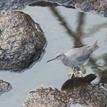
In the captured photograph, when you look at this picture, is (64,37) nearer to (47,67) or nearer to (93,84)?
(47,67)

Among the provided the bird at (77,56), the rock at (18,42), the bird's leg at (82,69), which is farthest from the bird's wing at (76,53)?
the rock at (18,42)

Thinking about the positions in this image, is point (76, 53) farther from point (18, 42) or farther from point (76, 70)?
point (18, 42)

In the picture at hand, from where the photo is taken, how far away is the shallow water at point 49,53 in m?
6.34

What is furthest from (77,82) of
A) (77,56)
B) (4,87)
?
(4,87)

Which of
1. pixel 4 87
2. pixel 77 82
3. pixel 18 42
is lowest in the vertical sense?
pixel 77 82

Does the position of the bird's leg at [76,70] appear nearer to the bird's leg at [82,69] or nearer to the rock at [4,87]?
the bird's leg at [82,69]

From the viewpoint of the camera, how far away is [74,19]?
7730 millimetres

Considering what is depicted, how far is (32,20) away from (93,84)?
178cm

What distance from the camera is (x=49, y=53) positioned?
23.1 ft

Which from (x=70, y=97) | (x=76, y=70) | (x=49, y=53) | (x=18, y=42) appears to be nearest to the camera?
(x=70, y=97)

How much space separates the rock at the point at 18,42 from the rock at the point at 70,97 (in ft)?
2.43

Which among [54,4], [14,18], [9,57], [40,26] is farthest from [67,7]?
[9,57]

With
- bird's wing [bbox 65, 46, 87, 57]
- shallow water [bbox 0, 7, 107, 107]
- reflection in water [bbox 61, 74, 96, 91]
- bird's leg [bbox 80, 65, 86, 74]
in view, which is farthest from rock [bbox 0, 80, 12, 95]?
bird's leg [bbox 80, 65, 86, 74]

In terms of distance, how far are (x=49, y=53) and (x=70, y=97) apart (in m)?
1.33
